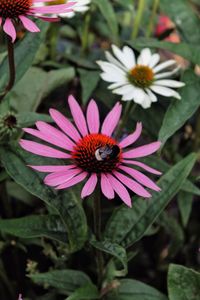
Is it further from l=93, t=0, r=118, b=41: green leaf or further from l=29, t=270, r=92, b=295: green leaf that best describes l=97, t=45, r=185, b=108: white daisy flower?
l=29, t=270, r=92, b=295: green leaf

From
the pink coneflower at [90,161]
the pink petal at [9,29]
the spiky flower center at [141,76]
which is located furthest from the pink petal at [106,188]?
the spiky flower center at [141,76]

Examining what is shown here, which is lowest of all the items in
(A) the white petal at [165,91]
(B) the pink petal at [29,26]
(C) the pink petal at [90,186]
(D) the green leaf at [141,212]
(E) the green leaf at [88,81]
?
(D) the green leaf at [141,212]

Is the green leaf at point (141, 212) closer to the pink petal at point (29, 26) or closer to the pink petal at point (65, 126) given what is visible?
the pink petal at point (65, 126)

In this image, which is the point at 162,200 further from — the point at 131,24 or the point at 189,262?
the point at 131,24

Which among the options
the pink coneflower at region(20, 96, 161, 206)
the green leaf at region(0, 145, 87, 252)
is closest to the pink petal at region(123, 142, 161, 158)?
the pink coneflower at region(20, 96, 161, 206)

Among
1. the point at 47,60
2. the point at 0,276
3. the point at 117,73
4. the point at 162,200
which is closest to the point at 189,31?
the point at 117,73

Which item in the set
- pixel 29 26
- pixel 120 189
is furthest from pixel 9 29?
pixel 120 189

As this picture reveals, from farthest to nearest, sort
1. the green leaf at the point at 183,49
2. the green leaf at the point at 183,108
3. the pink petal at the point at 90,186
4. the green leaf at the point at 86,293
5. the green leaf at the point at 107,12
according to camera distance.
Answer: the green leaf at the point at 107,12 → the green leaf at the point at 183,49 → the green leaf at the point at 183,108 → the green leaf at the point at 86,293 → the pink petal at the point at 90,186

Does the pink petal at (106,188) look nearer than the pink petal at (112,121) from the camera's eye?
Yes
